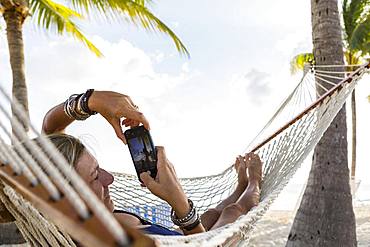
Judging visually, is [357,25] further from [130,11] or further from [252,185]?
[252,185]

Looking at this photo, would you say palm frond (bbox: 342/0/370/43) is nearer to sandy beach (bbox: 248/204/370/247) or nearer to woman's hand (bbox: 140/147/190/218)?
sandy beach (bbox: 248/204/370/247)

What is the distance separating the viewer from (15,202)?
2.60ft

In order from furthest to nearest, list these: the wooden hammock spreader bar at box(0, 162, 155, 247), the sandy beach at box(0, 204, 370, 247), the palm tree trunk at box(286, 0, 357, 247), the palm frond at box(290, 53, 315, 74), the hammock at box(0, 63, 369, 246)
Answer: the palm frond at box(290, 53, 315, 74) < the sandy beach at box(0, 204, 370, 247) < the palm tree trunk at box(286, 0, 357, 247) < the hammock at box(0, 63, 369, 246) < the wooden hammock spreader bar at box(0, 162, 155, 247)

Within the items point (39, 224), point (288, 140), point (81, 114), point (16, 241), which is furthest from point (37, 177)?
point (16, 241)

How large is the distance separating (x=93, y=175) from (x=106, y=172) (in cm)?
4

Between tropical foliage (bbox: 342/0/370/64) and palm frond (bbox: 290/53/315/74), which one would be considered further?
palm frond (bbox: 290/53/315/74)

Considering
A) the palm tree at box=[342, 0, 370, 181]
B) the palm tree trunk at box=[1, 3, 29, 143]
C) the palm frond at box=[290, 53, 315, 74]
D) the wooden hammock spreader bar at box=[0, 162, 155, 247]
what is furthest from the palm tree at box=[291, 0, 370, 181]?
the wooden hammock spreader bar at box=[0, 162, 155, 247]

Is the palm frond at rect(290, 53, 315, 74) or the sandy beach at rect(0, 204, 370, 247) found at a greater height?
the palm frond at rect(290, 53, 315, 74)

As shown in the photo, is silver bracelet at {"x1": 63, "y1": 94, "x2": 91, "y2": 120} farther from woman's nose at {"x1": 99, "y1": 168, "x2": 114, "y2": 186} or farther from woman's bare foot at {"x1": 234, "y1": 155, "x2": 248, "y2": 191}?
woman's bare foot at {"x1": 234, "y1": 155, "x2": 248, "y2": 191}

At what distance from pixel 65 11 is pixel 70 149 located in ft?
17.8

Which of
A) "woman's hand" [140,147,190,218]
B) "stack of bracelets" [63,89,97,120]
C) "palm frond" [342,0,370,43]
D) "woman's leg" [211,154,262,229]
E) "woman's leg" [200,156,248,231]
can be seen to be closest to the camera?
"woman's hand" [140,147,190,218]

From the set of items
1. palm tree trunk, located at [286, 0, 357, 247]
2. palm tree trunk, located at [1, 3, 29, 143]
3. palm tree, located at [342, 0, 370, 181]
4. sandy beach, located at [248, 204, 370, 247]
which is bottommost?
sandy beach, located at [248, 204, 370, 247]

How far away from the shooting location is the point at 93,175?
1071 millimetres

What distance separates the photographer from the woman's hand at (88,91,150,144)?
3.71 feet
